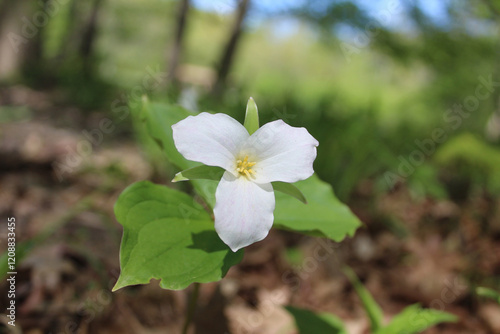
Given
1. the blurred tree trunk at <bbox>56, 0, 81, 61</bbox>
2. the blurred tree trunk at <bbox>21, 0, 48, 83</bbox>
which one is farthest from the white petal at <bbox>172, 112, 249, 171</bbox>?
the blurred tree trunk at <bbox>56, 0, 81, 61</bbox>

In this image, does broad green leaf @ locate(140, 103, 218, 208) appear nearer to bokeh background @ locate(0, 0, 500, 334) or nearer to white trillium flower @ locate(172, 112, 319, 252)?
white trillium flower @ locate(172, 112, 319, 252)

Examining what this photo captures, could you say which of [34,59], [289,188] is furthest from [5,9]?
[289,188]

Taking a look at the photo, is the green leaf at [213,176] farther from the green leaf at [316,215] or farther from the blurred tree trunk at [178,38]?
the blurred tree trunk at [178,38]

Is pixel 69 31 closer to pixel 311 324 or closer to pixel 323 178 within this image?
pixel 323 178

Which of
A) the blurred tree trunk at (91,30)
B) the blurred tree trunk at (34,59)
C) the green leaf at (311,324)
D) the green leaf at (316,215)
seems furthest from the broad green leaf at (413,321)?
the blurred tree trunk at (91,30)


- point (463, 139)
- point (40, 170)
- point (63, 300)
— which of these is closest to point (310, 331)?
point (63, 300)

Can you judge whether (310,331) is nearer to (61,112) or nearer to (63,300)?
(63,300)
